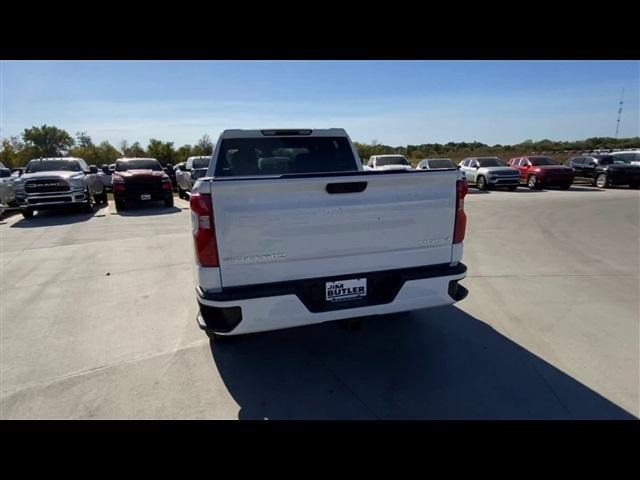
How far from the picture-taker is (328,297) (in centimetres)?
263

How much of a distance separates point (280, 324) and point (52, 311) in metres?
3.46

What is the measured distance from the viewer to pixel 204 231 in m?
2.34

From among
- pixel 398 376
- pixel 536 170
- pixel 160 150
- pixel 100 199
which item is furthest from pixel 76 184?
pixel 160 150

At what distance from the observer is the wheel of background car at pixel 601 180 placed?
1985 cm

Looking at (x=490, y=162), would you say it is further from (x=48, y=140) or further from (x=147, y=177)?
(x=48, y=140)

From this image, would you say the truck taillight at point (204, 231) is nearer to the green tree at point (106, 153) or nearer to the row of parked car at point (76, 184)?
the row of parked car at point (76, 184)

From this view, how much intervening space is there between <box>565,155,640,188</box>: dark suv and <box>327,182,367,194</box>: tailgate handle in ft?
77.6

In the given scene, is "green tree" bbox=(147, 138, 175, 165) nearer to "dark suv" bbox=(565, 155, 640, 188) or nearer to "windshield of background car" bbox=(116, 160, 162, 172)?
"windshield of background car" bbox=(116, 160, 162, 172)

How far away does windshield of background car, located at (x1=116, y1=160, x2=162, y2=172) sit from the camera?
13852mm

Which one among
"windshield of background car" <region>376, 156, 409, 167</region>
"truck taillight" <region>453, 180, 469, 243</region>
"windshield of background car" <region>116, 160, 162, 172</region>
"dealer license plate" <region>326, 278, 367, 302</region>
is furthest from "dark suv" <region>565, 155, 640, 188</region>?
"windshield of background car" <region>116, 160, 162, 172</region>

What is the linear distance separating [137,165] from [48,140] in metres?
64.6
